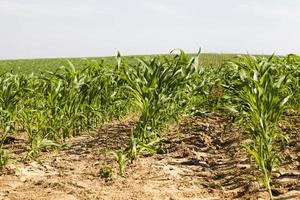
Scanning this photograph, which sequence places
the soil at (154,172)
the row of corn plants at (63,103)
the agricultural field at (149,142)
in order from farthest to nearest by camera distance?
the row of corn plants at (63,103), the agricultural field at (149,142), the soil at (154,172)

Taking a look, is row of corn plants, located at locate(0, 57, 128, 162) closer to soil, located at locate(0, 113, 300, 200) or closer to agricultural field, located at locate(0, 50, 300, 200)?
agricultural field, located at locate(0, 50, 300, 200)

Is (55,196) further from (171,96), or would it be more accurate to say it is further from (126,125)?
(126,125)

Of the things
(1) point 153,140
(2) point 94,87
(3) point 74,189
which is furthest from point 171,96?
(3) point 74,189

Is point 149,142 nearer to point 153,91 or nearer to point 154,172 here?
point 153,91

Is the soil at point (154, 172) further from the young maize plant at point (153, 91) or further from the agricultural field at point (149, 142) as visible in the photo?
the young maize plant at point (153, 91)

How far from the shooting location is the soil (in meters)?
2.92

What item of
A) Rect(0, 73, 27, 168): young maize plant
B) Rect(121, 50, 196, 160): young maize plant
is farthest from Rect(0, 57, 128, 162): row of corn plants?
Rect(121, 50, 196, 160): young maize plant

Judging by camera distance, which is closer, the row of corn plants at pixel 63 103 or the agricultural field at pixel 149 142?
the agricultural field at pixel 149 142

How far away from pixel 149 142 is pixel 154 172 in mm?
741

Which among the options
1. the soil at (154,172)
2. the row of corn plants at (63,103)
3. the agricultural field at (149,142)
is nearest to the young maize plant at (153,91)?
the agricultural field at (149,142)

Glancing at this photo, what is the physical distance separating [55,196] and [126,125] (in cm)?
253

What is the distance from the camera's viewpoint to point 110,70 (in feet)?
17.1

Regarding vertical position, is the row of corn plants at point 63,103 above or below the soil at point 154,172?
→ above

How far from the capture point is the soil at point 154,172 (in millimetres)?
2918
